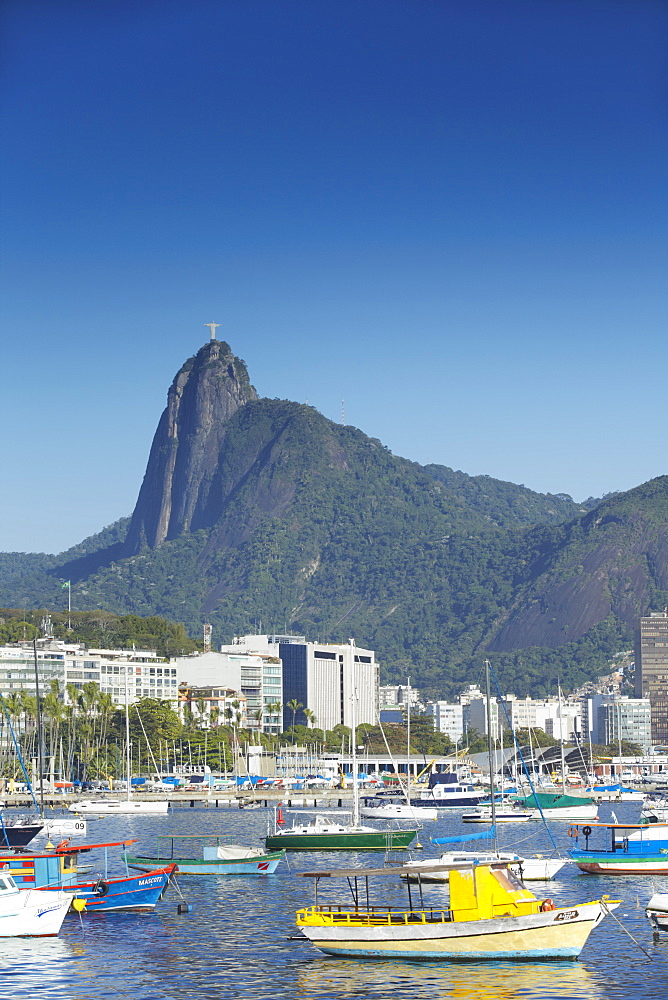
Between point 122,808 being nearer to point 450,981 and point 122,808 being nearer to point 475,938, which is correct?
point 475,938

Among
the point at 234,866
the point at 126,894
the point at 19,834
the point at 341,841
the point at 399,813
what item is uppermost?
the point at 126,894

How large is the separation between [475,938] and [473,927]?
286mm

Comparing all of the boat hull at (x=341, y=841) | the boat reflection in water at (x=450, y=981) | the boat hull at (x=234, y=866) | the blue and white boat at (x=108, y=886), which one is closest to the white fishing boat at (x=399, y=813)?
the boat hull at (x=341, y=841)

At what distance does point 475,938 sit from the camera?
125 ft

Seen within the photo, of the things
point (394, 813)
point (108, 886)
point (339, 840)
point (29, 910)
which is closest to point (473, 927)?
point (29, 910)

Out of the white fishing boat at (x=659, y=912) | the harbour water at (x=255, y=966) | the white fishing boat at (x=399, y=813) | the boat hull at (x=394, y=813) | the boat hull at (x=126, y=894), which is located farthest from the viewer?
the white fishing boat at (x=399, y=813)

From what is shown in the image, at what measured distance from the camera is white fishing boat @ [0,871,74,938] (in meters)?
41.9

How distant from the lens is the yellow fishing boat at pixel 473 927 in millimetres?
38125

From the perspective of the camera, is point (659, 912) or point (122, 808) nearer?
point (659, 912)

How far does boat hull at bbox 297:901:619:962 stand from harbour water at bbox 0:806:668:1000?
1.03ft

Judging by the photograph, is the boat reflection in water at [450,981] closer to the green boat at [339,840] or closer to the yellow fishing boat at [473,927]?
the yellow fishing boat at [473,927]

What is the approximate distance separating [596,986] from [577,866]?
2994 cm

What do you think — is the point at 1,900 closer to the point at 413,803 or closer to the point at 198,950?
the point at 198,950

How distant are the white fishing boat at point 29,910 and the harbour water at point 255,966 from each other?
375 mm
